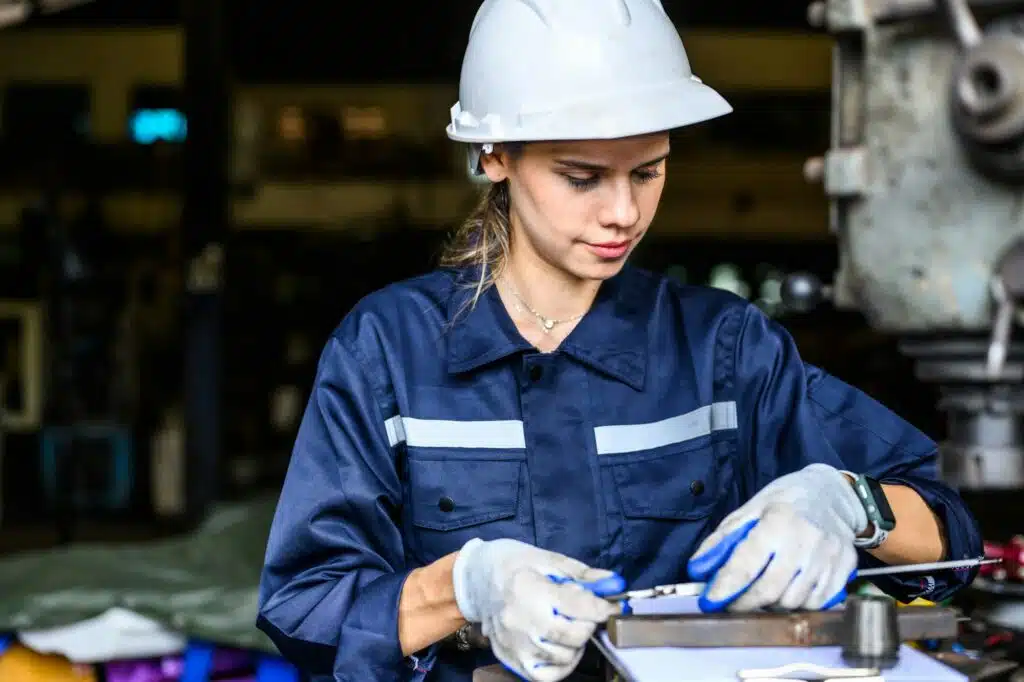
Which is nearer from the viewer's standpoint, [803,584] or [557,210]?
[803,584]

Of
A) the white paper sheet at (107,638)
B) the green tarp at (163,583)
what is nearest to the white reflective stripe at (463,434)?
the green tarp at (163,583)

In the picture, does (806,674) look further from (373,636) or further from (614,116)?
(614,116)

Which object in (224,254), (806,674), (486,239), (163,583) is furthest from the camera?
(224,254)

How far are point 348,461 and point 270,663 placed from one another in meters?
1.41

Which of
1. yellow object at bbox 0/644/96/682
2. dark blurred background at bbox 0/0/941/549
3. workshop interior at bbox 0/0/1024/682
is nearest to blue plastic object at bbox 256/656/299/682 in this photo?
workshop interior at bbox 0/0/1024/682

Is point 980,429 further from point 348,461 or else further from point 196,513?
point 196,513

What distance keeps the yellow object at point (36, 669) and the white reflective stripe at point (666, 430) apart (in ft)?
5.57

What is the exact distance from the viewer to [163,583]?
294 centimetres

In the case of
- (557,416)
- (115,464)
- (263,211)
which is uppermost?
(263,211)

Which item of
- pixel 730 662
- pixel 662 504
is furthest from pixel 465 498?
Answer: pixel 730 662

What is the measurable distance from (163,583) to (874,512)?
6.36ft

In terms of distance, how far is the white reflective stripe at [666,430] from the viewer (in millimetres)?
1553

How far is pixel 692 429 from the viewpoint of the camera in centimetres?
158

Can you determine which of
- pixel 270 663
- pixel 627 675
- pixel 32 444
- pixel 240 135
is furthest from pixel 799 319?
pixel 627 675
